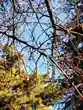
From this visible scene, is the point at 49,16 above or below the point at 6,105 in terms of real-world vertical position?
above

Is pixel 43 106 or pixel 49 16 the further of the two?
pixel 43 106

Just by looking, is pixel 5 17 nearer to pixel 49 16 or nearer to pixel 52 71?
pixel 49 16

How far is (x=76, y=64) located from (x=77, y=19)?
17.4 inches

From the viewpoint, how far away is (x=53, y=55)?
3855 millimetres

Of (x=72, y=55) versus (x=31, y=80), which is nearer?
(x=72, y=55)

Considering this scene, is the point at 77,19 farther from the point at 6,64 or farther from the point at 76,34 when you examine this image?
the point at 6,64

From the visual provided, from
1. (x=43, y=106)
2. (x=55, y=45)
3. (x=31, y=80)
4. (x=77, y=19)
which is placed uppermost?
(x=77, y=19)

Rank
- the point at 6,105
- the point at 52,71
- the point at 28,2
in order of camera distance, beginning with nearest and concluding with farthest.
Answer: the point at 52,71 → the point at 28,2 → the point at 6,105

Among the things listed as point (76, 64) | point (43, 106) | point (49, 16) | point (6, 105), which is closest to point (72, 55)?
point (76, 64)

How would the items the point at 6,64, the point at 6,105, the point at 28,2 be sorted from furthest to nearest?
1. the point at 6,105
2. the point at 6,64
3. the point at 28,2

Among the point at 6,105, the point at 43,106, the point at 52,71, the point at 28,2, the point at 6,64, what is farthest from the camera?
the point at 43,106

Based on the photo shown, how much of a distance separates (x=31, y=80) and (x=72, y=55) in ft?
2.71

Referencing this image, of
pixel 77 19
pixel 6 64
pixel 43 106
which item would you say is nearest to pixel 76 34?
pixel 77 19

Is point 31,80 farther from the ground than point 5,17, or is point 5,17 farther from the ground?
point 5,17
